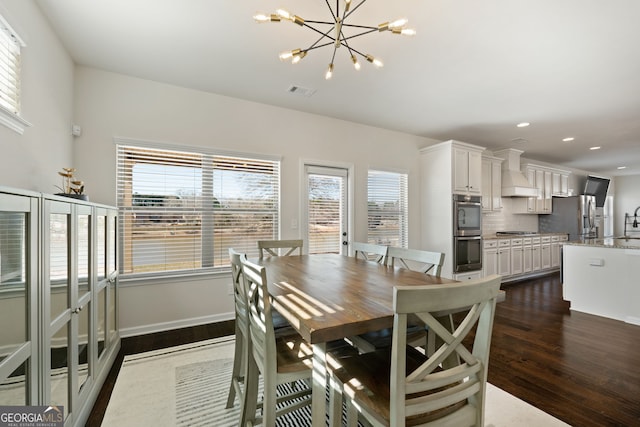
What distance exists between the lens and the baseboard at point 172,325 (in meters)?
2.90

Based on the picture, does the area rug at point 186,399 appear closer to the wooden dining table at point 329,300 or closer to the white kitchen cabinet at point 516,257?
the wooden dining table at point 329,300

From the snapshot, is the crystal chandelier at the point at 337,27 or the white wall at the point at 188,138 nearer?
the crystal chandelier at the point at 337,27

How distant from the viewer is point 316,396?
118 centimetres

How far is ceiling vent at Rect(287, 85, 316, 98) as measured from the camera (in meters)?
3.22

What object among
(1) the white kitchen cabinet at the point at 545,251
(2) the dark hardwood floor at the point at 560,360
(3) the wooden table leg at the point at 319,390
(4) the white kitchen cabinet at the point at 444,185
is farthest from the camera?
(1) the white kitchen cabinet at the point at 545,251

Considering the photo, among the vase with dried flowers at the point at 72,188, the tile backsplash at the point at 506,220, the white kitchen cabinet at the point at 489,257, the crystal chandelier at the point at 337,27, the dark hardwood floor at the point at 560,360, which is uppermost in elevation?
the crystal chandelier at the point at 337,27

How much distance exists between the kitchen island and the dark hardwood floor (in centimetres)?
18

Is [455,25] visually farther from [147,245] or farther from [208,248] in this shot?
[147,245]

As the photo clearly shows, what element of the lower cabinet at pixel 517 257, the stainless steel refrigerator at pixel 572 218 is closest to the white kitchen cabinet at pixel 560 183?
the stainless steel refrigerator at pixel 572 218

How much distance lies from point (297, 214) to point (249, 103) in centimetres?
160

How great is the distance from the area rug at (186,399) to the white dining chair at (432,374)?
0.88m

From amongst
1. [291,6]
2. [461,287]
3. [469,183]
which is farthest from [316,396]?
[469,183]

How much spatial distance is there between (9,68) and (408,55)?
2913 millimetres

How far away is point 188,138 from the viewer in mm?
3205
